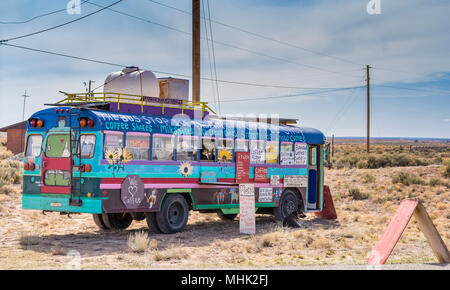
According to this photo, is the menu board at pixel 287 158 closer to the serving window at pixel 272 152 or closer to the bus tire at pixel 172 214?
the serving window at pixel 272 152

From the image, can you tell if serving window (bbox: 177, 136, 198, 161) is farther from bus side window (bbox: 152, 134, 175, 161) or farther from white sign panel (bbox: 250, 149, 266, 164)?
white sign panel (bbox: 250, 149, 266, 164)

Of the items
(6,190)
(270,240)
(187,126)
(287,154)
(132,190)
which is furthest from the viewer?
(6,190)

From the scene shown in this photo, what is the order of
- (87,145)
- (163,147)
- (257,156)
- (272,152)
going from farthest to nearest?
(272,152) → (257,156) → (163,147) → (87,145)

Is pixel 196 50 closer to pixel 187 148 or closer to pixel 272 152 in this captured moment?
pixel 272 152

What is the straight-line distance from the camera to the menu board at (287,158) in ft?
56.9

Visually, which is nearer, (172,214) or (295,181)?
(172,214)

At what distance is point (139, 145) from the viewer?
12945 mm

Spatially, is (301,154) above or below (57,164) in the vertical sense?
above

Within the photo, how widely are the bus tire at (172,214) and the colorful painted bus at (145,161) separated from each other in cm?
2

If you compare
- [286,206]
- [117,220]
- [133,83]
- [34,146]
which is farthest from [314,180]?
[34,146]

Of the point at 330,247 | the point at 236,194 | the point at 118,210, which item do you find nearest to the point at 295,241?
the point at 330,247

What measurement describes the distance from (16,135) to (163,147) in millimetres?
39670

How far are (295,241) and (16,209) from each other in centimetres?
954

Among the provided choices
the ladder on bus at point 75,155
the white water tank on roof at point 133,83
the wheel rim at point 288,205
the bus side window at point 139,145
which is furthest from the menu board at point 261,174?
the ladder on bus at point 75,155
